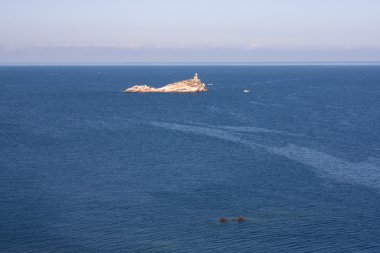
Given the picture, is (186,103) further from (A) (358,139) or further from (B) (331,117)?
(A) (358,139)

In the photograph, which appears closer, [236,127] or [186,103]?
[236,127]

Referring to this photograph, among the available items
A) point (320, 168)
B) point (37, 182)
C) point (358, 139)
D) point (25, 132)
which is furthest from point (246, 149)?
point (25, 132)

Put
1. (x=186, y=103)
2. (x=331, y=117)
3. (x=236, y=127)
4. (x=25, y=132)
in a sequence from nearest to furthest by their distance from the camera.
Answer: (x=25, y=132) < (x=236, y=127) < (x=331, y=117) < (x=186, y=103)

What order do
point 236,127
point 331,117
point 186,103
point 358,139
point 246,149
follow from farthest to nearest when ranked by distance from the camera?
point 186,103 → point 331,117 → point 236,127 → point 358,139 → point 246,149

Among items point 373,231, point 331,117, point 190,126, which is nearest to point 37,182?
point 373,231

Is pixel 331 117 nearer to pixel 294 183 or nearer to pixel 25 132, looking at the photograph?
pixel 294 183

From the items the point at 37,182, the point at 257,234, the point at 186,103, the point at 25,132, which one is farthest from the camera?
the point at 186,103
